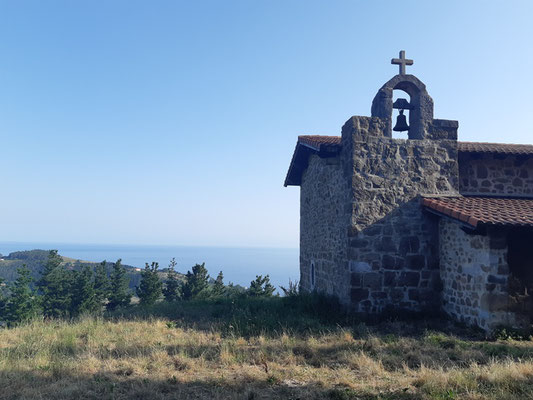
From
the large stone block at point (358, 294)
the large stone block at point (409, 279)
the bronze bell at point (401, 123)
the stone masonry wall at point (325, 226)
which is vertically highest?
the bronze bell at point (401, 123)

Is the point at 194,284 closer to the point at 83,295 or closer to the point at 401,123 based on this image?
the point at 83,295

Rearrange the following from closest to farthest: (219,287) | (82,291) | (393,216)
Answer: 1. (393,216)
2. (219,287)
3. (82,291)

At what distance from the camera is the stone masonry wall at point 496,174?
423 inches

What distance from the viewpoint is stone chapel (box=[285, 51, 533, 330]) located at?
8.05 meters

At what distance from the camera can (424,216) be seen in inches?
385

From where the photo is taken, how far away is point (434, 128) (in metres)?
10.2

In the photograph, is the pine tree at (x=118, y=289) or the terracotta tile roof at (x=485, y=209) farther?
the pine tree at (x=118, y=289)

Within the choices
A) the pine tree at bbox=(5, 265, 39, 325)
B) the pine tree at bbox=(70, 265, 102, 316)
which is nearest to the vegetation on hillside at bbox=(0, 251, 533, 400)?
the pine tree at bbox=(70, 265, 102, 316)

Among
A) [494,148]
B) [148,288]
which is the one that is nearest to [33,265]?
[148,288]

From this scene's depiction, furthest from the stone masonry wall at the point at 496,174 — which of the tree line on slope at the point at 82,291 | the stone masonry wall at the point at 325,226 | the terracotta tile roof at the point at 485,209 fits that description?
the tree line on slope at the point at 82,291

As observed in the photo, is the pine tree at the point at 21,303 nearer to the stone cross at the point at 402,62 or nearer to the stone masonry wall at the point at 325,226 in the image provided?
the stone masonry wall at the point at 325,226

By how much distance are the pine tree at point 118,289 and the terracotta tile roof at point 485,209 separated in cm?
3539

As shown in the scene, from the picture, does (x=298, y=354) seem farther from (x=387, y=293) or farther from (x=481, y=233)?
(x=481, y=233)

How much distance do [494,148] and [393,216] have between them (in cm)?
394
